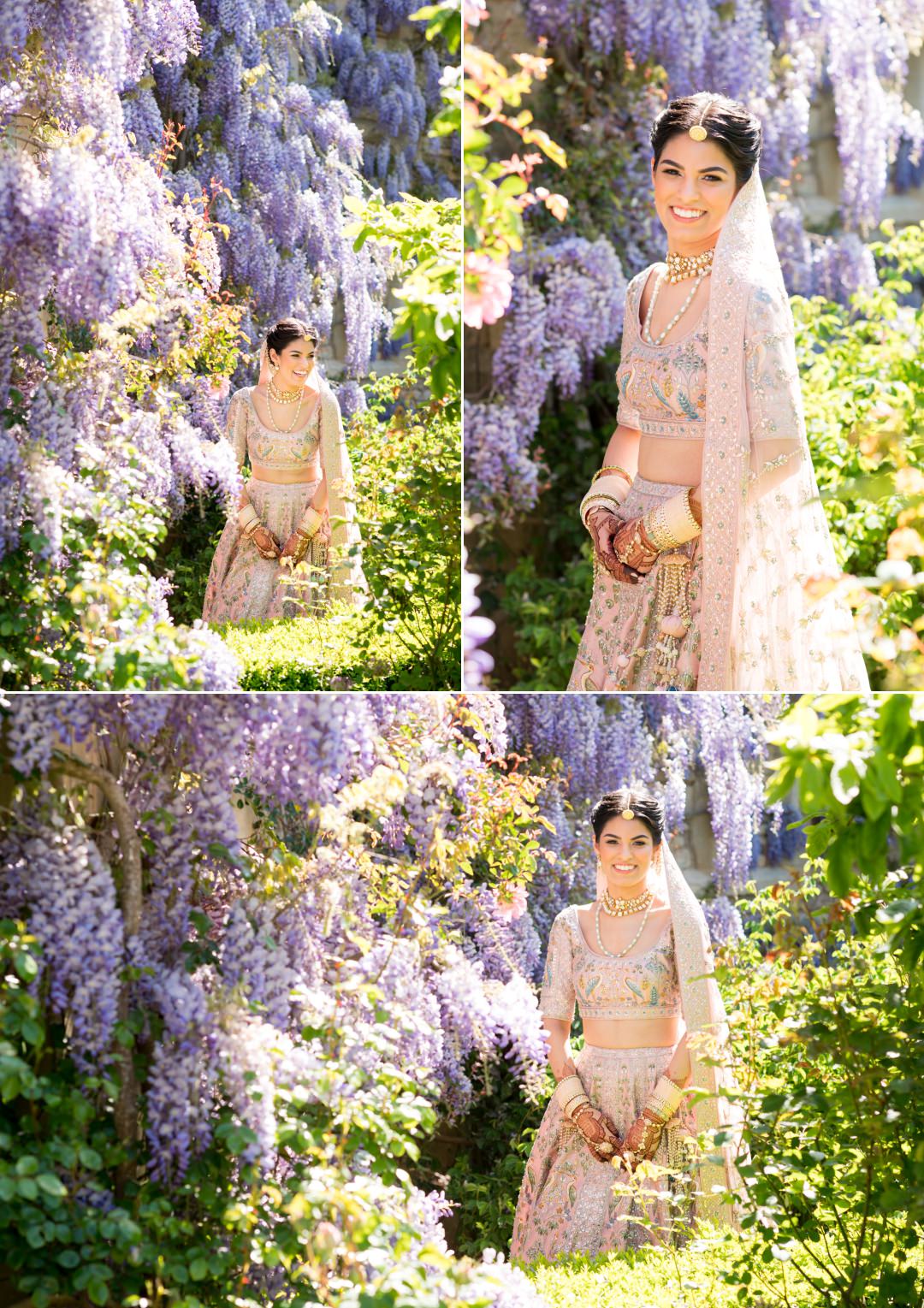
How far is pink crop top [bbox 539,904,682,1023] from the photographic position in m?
3.40

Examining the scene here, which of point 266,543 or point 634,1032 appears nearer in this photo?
point 266,543

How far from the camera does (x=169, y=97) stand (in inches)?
119

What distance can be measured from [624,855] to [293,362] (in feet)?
4.52

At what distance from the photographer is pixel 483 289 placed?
2.92 metres

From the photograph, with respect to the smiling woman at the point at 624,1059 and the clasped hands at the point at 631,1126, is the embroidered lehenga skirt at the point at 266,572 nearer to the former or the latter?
the smiling woman at the point at 624,1059

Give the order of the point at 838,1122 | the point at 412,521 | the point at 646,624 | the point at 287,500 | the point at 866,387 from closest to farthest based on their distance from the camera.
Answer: the point at 646,624
the point at 838,1122
the point at 412,521
the point at 287,500
the point at 866,387

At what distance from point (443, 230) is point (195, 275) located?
1.86 feet

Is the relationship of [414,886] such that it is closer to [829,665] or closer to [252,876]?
[252,876]

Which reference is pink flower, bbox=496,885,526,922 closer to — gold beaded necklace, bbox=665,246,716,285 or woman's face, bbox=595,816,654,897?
woman's face, bbox=595,816,654,897

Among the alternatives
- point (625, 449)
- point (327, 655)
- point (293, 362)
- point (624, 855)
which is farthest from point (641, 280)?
point (624, 855)

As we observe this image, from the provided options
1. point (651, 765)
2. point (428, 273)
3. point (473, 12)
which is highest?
point (473, 12)

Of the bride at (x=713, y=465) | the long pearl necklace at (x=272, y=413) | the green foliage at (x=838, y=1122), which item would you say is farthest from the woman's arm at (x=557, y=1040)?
the long pearl necklace at (x=272, y=413)

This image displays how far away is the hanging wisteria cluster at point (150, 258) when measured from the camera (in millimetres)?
2992

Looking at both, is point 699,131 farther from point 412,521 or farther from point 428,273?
point 412,521
